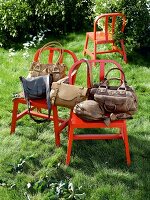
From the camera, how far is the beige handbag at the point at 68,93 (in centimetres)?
472

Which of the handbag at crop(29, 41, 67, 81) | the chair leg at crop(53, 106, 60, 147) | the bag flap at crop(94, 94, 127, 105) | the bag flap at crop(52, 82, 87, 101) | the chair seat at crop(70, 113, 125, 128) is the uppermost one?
the handbag at crop(29, 41, 67, 81)

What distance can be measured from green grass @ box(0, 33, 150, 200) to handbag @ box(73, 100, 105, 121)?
57cm

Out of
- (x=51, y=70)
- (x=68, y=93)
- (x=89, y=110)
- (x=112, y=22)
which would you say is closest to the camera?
(x=89, y=110)

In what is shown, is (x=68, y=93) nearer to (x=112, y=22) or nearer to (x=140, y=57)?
(x=112, y=22)

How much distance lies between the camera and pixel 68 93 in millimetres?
4730

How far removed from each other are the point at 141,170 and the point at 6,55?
152 inches

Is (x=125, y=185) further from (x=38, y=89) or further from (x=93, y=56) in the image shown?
(x=93, y=56)

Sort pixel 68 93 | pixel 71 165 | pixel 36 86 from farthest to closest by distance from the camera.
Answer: pixel 36 86
pixel 71 165
pixel 68 93

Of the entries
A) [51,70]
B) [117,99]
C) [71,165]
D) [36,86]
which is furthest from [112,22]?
[71,165]

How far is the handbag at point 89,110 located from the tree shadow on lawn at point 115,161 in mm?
553

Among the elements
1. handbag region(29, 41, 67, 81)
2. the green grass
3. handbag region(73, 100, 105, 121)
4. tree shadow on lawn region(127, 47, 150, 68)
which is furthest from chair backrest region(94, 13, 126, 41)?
handbag region(73, 100, 105, 121)

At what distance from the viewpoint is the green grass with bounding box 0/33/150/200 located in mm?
4438

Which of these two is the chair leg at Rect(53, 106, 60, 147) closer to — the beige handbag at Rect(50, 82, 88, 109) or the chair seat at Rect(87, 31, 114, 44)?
the beige handbag at Rect(50, 82, 88, 109)

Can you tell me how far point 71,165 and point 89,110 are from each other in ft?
2.24
